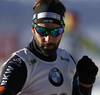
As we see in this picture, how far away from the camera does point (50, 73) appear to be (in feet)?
8.36

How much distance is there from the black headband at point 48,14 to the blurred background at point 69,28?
17.3 feet

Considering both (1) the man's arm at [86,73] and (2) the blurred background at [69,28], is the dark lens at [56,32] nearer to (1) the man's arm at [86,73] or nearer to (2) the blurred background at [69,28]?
(1) the man's arm at [86,73]

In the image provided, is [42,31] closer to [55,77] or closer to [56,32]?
[56,32]

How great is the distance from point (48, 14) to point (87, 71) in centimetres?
68

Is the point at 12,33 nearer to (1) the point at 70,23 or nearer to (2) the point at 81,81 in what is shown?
(1) the point at 70,23

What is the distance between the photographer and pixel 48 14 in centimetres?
261

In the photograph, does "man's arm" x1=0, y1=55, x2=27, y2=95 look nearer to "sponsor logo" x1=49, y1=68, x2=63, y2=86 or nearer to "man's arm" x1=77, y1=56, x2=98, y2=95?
"sponsor logo" x1=49, y1=68, x2=63, y2=86

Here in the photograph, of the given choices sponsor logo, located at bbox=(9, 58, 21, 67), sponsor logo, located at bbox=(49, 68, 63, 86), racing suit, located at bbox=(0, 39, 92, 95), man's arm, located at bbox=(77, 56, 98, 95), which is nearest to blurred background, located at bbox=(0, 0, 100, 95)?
man's arm, located at bbox=(77, 56, 98, 95)

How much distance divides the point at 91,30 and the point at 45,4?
14298 millimetres

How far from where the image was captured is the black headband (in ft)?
8.41

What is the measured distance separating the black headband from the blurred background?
527 cm

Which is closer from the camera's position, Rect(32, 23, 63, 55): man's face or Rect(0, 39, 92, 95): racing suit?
Rect(0, 39, 92, 95): racing suit

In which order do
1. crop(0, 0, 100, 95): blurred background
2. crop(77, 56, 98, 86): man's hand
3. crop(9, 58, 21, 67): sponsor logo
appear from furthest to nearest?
1. crop(0, 0, 100, 95): blurred background
2. crop(77, 56, 98, 86): man's hand
3. crop(9, 58, 21, 67): sponsor logo

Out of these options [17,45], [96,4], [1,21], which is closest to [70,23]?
[17,45]
